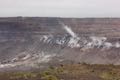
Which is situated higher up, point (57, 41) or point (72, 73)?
point (57, 41)

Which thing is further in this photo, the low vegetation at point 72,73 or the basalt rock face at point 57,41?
the basalt rock face at point 57,41

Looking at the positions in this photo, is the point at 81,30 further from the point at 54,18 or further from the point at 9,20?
the point at 9,20

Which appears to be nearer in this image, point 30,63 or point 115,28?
point 30,63

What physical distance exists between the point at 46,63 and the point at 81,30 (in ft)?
16.3

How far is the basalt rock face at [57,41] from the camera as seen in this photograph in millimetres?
25250

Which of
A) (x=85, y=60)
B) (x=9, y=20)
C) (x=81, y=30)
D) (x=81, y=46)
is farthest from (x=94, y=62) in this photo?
(x=9, y=20)

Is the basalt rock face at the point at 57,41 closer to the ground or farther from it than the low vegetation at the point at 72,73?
farther from it

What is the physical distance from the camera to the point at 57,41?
89.6ft

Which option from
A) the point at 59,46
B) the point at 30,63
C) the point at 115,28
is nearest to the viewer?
the point at 30,63

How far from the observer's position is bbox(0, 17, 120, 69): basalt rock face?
25.2 metres

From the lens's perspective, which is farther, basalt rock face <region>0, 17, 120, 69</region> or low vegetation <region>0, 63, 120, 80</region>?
basalt rock face <region>0, 17, 120, 69</region>

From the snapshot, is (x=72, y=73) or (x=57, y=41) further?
(x=57, y=41)

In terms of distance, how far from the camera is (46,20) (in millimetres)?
29234

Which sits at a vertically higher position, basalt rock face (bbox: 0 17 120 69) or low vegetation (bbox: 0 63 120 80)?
basalt rock face (bbox: 0 17 120 69)
